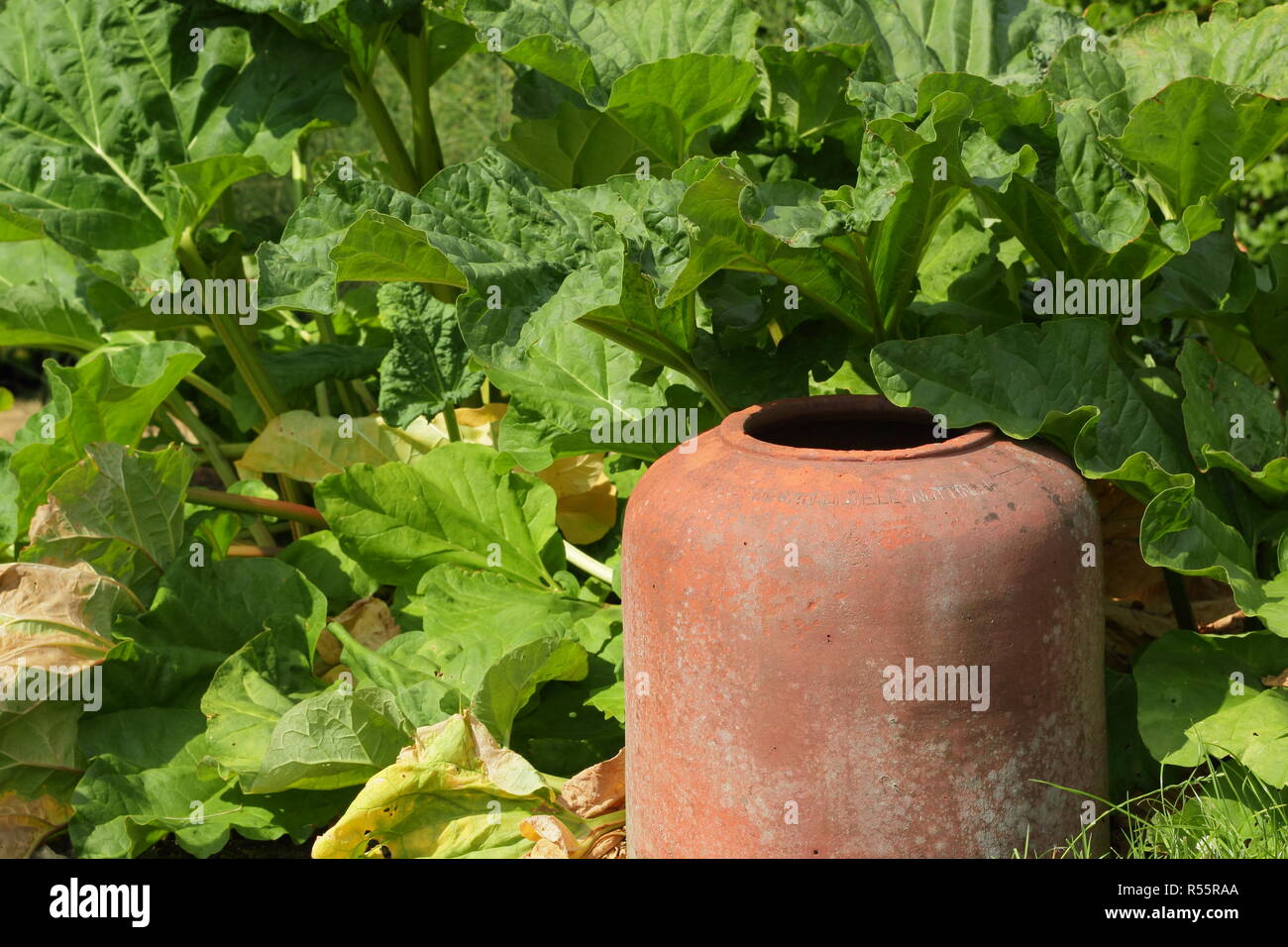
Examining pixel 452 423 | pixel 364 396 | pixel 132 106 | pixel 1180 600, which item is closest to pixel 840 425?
pixel 1180 600

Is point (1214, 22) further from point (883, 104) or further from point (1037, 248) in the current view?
point (883, 104)

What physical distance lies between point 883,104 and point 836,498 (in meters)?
0.68

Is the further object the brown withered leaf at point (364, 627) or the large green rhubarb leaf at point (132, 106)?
the large green rhubarb leaf at point (132, 106)

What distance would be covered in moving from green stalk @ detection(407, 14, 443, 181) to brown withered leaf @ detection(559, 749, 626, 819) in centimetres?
148

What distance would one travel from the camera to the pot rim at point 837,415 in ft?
6.64

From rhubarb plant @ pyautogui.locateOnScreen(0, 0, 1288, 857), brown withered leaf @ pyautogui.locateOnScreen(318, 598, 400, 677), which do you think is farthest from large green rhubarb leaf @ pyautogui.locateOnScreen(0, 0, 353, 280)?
brown withered leaf @ pyautogui.locateOnScreen(318, 598, 400, 677)

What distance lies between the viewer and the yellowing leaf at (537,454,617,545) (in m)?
3.03

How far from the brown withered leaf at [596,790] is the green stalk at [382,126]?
143 centimetres

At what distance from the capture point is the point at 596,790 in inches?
95.5

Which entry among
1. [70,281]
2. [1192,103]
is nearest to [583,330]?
[1192,103]

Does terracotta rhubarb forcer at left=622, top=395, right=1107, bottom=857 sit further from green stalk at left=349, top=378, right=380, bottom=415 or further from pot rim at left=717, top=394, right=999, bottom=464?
green stalk at left=349, top=378, right=380, bottom=415

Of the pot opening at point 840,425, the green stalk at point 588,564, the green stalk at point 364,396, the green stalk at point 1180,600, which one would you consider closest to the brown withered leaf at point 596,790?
the green stalk at point 588,564

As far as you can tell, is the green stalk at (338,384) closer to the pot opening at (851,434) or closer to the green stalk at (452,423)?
the green stalk at (452,423)

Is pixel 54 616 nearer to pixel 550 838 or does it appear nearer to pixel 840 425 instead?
pixel 550 838
